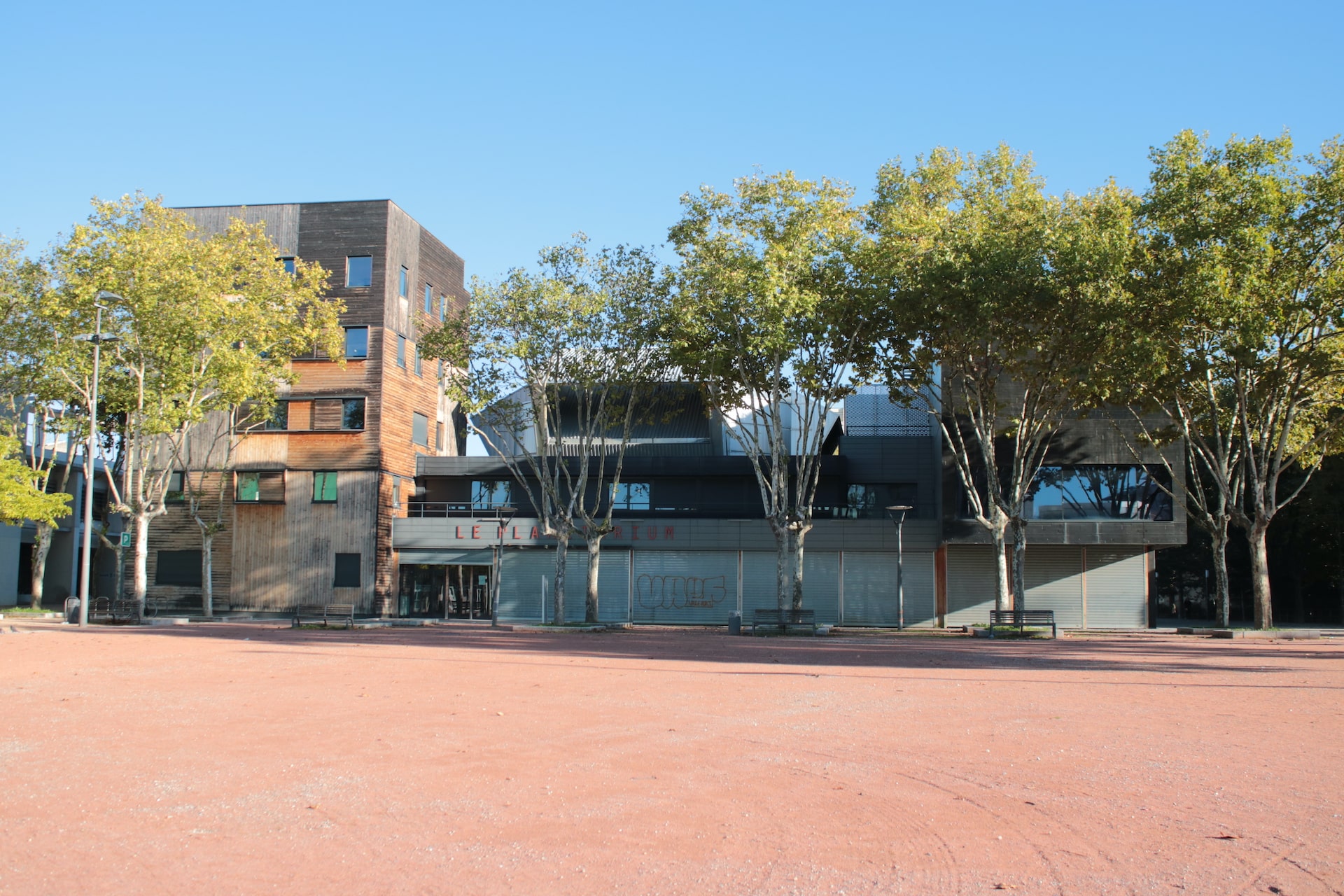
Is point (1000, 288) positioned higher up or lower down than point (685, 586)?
higher up

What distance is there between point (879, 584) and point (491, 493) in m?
17.1

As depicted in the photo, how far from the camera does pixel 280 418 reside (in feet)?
145

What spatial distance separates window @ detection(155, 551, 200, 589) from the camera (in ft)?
145

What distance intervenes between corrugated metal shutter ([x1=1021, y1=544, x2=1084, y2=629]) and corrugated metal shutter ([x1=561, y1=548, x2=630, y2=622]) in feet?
51.9

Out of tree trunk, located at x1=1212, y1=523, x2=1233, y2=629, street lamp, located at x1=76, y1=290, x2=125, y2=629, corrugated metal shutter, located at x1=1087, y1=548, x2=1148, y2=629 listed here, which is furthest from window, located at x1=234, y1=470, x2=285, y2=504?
tree trunk, located at x1=1212, y1=523, x2=1233, y2=629

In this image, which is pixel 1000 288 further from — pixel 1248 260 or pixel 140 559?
pixel 140 559

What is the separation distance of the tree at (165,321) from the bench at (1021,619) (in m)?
24.8

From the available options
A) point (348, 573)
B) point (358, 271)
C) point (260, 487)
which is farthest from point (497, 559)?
point (358, 271)

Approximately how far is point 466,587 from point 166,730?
33.6 metres

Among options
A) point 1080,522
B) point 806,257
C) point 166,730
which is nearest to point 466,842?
point 166,730

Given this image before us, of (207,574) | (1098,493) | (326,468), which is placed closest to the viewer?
(1098,493)

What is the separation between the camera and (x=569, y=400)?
50875 millimetres

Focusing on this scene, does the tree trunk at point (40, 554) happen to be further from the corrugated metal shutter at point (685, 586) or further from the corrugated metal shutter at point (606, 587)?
the corrugated metal shutter at point (685, 586)

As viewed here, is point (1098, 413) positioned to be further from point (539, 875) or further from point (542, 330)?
point (539, 875)
